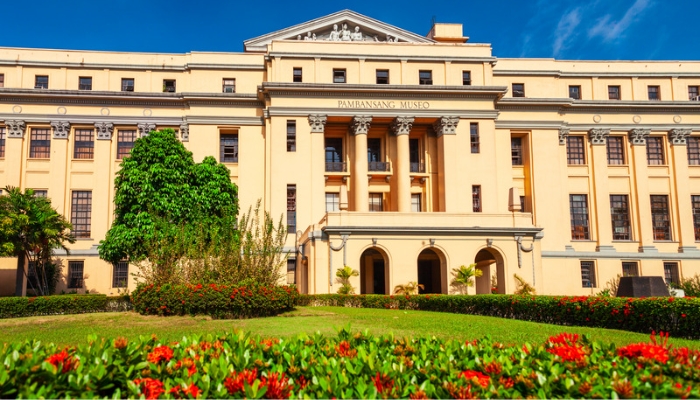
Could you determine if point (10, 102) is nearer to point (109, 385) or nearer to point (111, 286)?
point (111, 286)

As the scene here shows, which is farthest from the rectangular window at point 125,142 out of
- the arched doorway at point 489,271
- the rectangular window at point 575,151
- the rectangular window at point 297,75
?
the rectangular window at point 575,151

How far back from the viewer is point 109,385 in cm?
606

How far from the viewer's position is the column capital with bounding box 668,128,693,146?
45.5 metres

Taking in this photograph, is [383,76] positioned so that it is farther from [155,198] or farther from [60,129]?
[60,129]

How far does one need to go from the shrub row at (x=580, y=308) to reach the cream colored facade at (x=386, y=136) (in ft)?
37.2

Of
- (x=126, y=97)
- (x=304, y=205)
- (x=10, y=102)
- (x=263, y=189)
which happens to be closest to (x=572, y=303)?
(x=304, y=205)

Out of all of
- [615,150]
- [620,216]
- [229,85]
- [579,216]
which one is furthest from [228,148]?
[620,216]

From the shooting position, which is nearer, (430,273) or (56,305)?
(56,305)

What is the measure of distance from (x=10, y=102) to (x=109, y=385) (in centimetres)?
4123

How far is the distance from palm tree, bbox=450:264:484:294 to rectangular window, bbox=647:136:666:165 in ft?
72.2

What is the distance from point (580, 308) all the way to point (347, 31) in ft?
98.0

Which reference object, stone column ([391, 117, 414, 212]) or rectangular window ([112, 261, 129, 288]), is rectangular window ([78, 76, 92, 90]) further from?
stone column ([391, 117, 414, 212])

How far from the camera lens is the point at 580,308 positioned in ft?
62.2

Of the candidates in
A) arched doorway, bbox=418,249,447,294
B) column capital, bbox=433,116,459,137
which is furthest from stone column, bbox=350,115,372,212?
arched doorway, bbox=418,249,447,294
